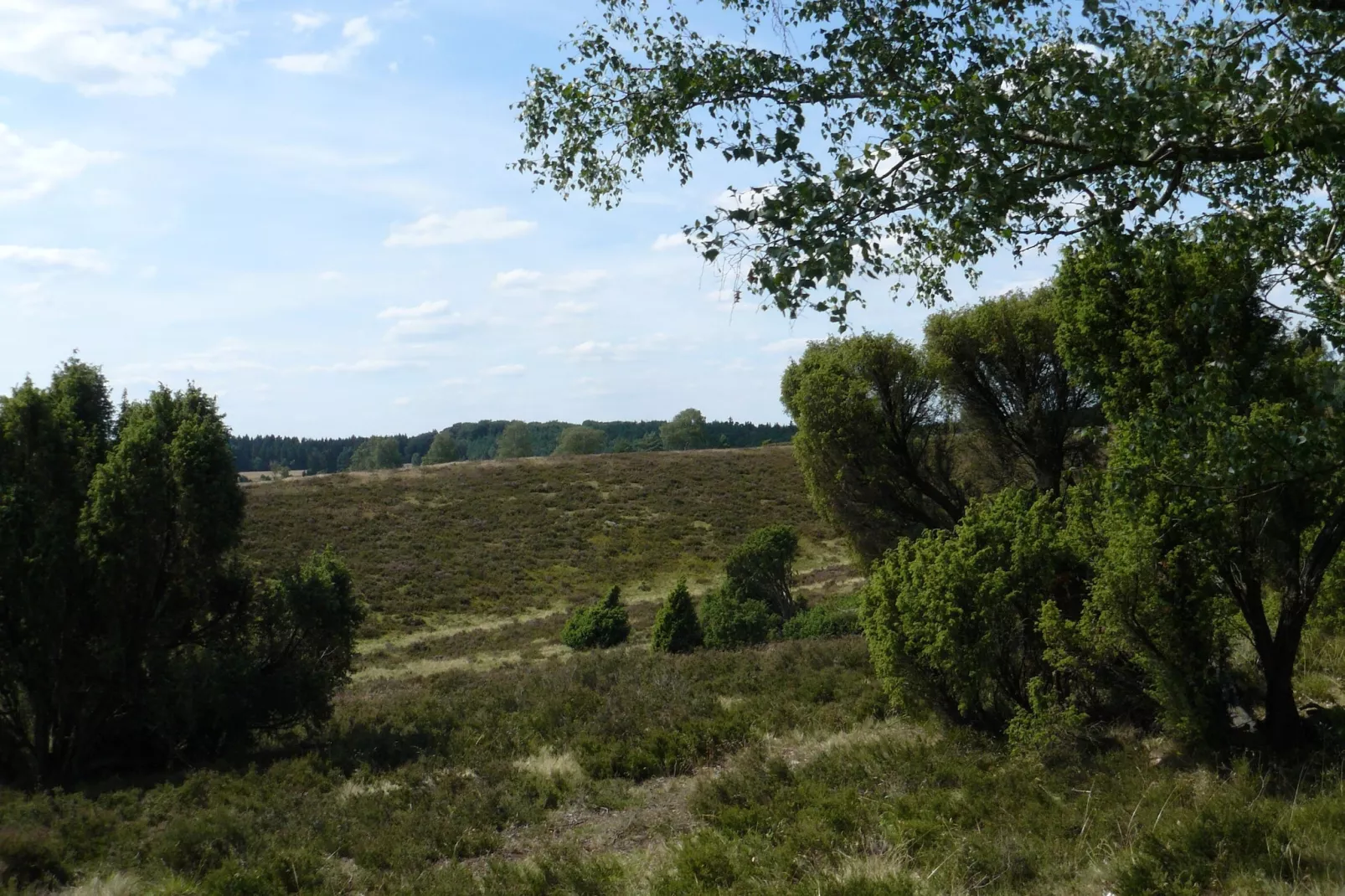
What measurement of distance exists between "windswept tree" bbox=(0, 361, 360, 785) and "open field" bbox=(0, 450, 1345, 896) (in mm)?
1147

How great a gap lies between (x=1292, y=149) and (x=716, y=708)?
1068 centimetres

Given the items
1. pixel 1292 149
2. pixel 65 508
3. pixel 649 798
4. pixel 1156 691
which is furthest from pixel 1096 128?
pixel 65 508

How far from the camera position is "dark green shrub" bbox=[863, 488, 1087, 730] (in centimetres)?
898

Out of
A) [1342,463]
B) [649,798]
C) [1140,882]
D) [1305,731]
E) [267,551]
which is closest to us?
[1342,463]

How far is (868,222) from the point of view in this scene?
182 inches

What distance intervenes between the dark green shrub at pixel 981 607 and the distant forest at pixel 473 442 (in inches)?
3780

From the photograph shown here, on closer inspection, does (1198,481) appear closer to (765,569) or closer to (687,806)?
(687,806)

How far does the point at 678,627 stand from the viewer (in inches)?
874

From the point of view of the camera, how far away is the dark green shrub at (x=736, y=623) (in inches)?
878

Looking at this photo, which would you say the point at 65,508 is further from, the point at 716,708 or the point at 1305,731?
the point at 1305,731

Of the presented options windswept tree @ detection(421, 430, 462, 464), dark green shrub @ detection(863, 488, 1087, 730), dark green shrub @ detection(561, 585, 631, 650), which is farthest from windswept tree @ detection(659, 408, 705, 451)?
dark green shrub @ detection(863, 488, 1087, 730)

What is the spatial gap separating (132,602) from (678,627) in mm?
12168

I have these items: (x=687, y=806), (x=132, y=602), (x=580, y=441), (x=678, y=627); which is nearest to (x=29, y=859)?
(x=132, y=602)

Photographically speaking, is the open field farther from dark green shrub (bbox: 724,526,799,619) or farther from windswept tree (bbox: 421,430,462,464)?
windswept tree (bbox: 421,430,462,464)
